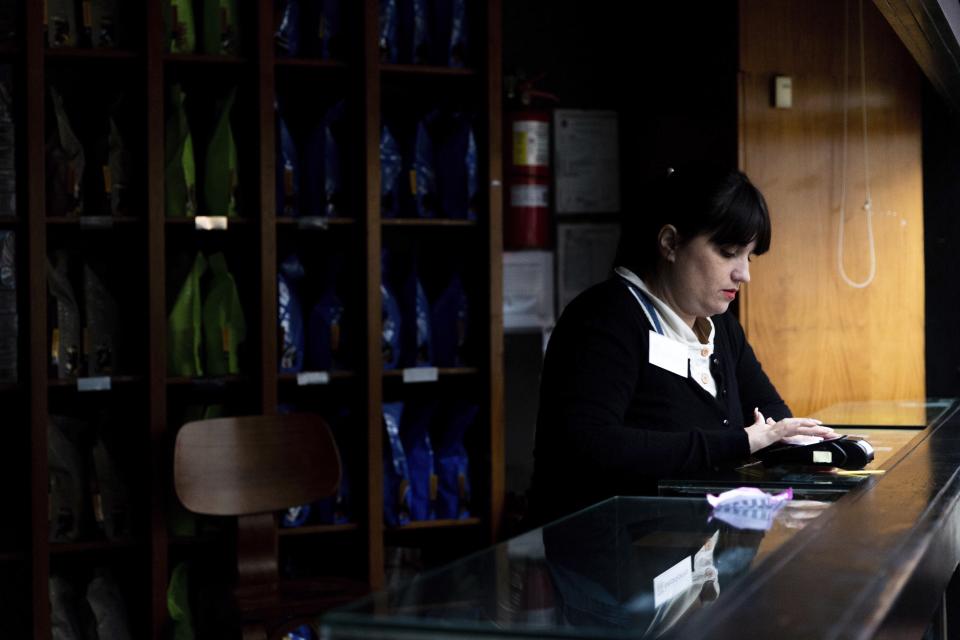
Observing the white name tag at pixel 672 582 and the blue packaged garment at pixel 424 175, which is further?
the blue packaged garment at pixel 424 175

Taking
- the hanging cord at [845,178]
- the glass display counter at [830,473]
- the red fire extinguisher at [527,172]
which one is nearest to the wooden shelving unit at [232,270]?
the red fire extinguisher at [527,172]

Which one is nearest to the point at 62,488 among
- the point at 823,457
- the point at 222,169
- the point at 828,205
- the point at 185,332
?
the point at 185,332

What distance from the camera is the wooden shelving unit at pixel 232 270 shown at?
3.03 metres

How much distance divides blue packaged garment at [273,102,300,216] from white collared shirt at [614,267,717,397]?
4.66 feet

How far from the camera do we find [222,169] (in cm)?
323

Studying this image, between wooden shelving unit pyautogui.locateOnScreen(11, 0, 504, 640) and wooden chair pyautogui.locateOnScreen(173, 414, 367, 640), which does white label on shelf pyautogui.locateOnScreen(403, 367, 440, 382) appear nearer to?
wooden shelving unit pyautogui.locateOnScreen(11, 0, 504, 640)

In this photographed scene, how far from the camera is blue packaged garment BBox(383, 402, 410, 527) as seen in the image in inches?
134

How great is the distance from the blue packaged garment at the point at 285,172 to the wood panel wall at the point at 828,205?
4.45 feet

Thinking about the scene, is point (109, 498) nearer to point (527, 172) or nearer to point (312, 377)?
point (312, 377)

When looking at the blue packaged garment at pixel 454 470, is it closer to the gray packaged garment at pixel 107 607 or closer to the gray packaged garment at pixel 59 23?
the gray packaged garment at pixel 107 607

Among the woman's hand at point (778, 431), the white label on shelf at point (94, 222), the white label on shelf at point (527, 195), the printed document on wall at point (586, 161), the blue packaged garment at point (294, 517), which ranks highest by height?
the printed document on wall at point (586, 161)

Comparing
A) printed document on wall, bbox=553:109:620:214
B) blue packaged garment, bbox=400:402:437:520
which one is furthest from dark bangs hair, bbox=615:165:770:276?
printed document on wall, bbox=553:109:620:214

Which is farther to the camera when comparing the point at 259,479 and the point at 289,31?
the point at 289,31

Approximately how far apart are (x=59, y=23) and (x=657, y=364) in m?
1.99
